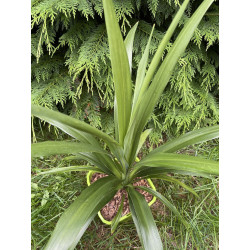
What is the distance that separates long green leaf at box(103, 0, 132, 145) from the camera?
0.74 metres

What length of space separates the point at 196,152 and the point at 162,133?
0.28 meters

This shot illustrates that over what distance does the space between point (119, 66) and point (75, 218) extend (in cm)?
46

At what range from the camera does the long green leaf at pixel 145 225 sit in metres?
0.80

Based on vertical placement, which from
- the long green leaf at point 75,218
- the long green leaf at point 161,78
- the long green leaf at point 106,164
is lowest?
the long green leaf at point 75,218

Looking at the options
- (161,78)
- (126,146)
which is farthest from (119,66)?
(126,146)

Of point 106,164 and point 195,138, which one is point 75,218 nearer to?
point 106,164

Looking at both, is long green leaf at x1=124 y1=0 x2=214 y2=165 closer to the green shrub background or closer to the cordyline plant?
the cordyline plant

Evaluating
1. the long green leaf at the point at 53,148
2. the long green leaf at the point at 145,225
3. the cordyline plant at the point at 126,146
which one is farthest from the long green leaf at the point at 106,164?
the long green leaf at the point at 53,148

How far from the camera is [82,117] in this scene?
152 centimetres

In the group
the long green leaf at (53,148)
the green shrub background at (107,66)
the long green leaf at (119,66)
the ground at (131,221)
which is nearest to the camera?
the long green leaf at (53,148)

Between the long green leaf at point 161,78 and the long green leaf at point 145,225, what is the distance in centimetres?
21

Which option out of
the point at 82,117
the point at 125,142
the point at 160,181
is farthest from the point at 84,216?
the point at 82,117

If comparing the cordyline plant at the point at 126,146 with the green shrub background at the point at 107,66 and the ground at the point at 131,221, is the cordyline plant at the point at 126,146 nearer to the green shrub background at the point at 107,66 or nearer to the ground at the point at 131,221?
the ground at the point at 131,221

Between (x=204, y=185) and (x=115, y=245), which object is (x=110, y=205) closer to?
(x=115, y=245)
